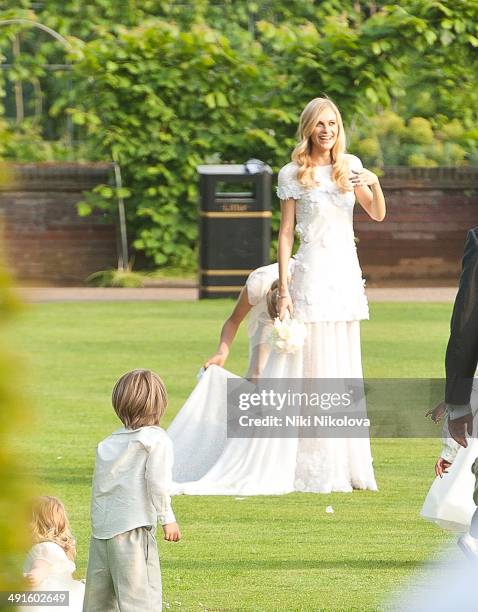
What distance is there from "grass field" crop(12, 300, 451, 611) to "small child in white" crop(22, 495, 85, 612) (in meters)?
0.40

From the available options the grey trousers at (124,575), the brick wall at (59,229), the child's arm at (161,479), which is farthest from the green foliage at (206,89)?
the grey trousers at (124,575)

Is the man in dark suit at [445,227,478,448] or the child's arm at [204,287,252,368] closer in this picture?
the man in dark suit at [445,227,478,448]

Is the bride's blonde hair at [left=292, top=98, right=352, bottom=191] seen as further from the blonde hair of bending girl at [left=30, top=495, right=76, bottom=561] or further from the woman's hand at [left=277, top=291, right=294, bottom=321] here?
the blonde hair of bending girl at [left=30, top=495, right=76, bottom=561]

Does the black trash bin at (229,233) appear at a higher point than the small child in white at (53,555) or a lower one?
lower

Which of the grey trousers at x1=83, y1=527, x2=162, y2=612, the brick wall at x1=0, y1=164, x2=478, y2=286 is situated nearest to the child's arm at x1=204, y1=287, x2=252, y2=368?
the grey trousers at x1=83, y1=527, x2=162, y2=612

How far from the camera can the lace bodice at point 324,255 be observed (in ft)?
28.9

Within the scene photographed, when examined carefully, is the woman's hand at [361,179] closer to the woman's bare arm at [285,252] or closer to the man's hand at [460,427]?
the woman's bare arm at [285,252]

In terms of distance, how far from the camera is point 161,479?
5082 millimetres

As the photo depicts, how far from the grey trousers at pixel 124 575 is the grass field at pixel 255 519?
45 cm

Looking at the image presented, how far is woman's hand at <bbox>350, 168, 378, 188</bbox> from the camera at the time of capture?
8672 mm

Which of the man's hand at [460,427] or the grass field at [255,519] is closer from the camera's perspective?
the man's hand at [460,427]

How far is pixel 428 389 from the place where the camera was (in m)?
12.4

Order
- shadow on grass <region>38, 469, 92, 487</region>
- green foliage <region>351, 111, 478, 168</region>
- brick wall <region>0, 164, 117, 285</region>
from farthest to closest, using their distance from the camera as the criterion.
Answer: green foliage <region>351, 111, 478, 168</region> < brick wall <region>0, 164, 117, 285</region> < shadow on grass <region>38, 469, 92, 487</region>

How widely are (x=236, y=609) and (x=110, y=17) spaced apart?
26018 millimetres
